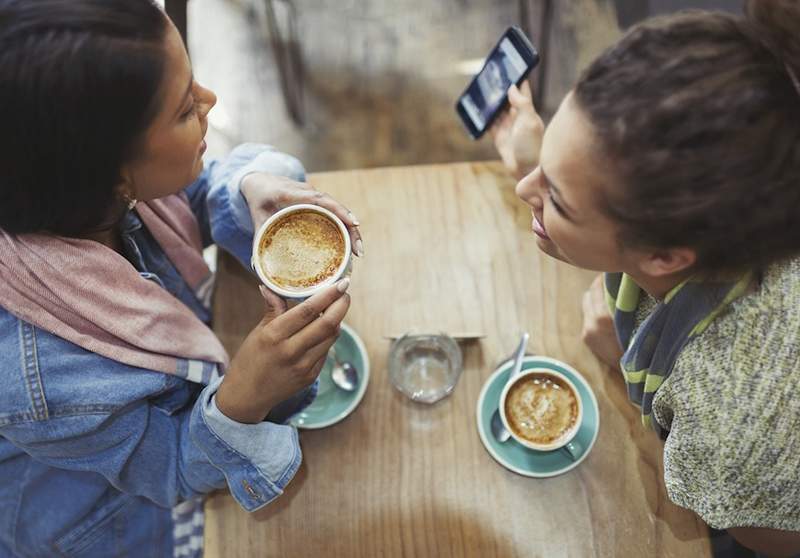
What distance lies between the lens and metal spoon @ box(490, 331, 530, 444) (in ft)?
4.12

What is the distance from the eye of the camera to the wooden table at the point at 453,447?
1.19 meters

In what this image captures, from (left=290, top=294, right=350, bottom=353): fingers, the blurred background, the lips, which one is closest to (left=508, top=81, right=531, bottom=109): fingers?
the lips

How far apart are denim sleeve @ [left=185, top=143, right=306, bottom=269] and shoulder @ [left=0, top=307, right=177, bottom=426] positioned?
392 millimetres

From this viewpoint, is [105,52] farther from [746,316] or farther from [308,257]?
[746,316]

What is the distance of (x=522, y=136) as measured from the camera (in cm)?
145

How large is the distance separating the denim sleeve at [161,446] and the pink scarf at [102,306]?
0.14 ft

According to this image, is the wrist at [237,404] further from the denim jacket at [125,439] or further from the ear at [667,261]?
the ear at [667,261]

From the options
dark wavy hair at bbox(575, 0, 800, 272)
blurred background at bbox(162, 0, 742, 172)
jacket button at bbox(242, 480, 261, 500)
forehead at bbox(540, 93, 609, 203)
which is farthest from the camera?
blurred background at bbox(162, 0, 742, 172)

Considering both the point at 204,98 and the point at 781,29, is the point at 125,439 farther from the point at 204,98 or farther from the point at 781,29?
the point at 781,29

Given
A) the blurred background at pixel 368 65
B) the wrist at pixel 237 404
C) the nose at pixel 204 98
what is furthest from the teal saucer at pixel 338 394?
the blurred background at pixel 368 65

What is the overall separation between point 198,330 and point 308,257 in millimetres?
283

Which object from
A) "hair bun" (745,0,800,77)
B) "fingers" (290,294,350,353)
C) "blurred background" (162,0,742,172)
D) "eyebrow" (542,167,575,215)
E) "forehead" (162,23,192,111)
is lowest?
"blurred background" (162,0,742,172)

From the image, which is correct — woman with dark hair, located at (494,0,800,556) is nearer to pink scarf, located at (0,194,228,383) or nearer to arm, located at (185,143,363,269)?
arm, located at (185,143,363,269)

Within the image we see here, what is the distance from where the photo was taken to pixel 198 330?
1.29 metres
